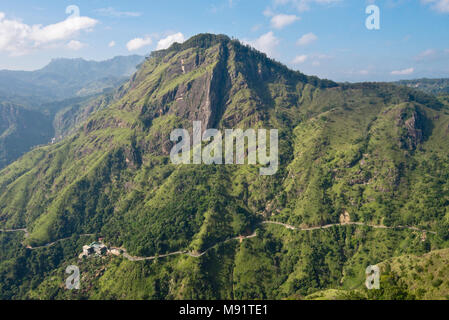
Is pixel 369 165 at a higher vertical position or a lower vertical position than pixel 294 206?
higher

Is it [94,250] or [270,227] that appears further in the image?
[94,250]

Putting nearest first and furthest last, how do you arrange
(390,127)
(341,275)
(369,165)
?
(341,275) → (369,165) → (390,127)

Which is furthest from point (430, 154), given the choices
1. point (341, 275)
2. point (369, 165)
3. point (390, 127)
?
point (341, 275)

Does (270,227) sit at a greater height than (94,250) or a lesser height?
greater

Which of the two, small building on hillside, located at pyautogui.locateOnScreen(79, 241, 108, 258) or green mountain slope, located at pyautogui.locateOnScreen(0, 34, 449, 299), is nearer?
green mountain slope, located at pyautogui.locateOnScreen(0, 34, 449, 299)

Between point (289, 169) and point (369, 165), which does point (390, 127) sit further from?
point (289, 169)

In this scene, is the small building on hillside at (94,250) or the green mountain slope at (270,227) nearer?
the green mountain slope at (270,227)

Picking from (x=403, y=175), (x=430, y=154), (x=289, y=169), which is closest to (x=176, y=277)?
(x=289, y=169)
